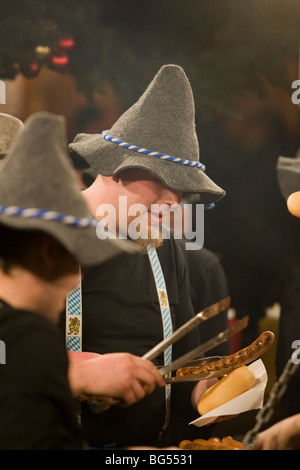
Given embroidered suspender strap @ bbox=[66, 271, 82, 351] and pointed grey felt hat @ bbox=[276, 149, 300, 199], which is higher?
pointed grey felt hat @ bbox=[276, 149, 300, 199]

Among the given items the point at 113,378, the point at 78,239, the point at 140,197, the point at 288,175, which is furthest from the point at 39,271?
the point at 288,175

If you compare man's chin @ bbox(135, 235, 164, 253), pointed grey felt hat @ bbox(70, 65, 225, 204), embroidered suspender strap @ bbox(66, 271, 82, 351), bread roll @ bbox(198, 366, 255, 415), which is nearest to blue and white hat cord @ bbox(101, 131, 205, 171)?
pointed grey felt hat @ bbox(70, 65, 225, 204)

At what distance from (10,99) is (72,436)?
1.33m

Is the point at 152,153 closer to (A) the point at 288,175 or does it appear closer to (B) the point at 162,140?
(B) the point at 162,140

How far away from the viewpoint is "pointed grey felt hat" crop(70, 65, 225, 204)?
1.33m

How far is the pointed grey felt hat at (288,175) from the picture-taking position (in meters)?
2.05

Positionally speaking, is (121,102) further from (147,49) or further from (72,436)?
(72,436)

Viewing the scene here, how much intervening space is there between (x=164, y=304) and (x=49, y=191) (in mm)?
694

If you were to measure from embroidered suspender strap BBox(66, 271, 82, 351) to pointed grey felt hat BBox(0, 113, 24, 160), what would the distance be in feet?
1.10

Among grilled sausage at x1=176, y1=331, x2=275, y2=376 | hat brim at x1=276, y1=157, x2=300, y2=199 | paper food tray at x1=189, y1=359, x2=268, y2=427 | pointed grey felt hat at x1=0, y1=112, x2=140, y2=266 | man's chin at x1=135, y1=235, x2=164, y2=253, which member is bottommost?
paper food tray at x1=189, y1=359, x2=268, y2=427

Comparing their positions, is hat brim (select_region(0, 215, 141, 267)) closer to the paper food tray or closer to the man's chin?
the paper food tray

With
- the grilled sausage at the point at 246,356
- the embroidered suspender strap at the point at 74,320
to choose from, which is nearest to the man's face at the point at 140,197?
the embroidered suspender strap at the point at 74,320

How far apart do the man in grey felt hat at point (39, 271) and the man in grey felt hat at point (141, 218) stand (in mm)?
541

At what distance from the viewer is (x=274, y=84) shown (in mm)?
2152
